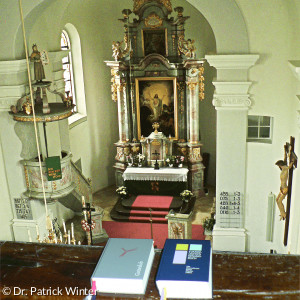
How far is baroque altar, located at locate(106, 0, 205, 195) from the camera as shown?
47.5 feet

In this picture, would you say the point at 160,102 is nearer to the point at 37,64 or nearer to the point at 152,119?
the point at 152,119

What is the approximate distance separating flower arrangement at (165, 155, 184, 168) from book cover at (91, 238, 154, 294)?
13.0m

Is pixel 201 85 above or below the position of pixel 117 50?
below

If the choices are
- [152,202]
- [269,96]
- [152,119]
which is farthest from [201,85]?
[269,96]

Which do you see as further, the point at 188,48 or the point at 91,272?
the point at 188,48

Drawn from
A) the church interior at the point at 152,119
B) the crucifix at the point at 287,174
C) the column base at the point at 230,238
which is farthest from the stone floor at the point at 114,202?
the crucifix at the point at 287,174

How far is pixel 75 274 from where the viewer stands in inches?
71.0

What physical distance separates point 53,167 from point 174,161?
6.26 meters

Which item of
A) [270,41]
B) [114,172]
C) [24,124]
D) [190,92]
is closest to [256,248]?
[270,41]

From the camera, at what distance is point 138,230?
12.9 m

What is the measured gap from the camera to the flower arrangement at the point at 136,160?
1510 cm

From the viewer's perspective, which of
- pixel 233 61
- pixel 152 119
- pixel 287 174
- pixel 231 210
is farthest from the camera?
pixel 152 119

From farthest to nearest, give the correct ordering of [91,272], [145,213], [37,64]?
1. [145,213]
2. [37,64]
3. [91,272]

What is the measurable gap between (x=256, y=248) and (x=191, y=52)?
7.21 m
